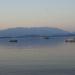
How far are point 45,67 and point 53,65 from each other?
0.61 metres

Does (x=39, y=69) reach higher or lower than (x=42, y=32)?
lower

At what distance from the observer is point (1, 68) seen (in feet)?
45.4

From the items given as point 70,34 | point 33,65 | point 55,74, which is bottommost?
point 55,74

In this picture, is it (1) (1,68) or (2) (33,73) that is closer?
(2) (33,73)

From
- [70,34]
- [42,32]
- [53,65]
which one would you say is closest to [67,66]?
[53,65]

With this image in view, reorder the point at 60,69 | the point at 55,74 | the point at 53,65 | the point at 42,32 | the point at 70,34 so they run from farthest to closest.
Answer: the point at 42,32
the point at 70,34
the point at 53,65
the point at 60,69
the point at 55,74

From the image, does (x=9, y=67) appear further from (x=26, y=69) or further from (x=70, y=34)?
(x=70, y=34)

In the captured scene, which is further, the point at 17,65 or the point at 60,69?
the point at 17,65

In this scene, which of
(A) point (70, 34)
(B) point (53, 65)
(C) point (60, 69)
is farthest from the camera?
(A) point (70, 34)

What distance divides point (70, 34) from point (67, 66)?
48916mm

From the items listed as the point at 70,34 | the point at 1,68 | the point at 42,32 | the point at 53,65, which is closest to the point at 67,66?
the point at 53,65

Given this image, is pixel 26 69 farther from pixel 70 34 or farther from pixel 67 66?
pixel 70 34

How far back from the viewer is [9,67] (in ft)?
46.6

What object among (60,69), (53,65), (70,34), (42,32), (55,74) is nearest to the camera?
(55,74)
